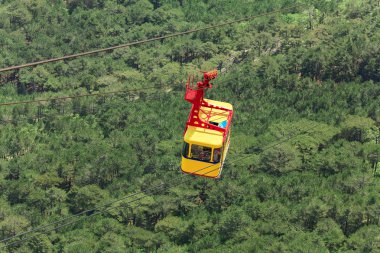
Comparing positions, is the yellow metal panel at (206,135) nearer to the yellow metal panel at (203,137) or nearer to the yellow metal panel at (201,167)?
the yellow metal panel at (203,137)

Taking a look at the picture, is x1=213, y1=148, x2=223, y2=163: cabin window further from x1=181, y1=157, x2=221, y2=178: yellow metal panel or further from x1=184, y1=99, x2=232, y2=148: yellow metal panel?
x1=184, y1=99, x2=232, y2=148: yellow metal panel

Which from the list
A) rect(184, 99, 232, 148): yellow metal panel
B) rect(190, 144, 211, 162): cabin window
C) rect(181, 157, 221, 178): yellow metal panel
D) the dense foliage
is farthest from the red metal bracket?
the dense foliage

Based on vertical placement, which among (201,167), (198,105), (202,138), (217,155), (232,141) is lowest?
(232,141)

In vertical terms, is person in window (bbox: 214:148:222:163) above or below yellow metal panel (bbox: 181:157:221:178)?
above

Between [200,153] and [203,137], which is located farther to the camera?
[200,153]

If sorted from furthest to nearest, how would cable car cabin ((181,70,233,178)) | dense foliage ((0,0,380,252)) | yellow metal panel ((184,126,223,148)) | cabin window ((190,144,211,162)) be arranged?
dense foliage ((0,0,380,252))
cabin window ((190,144,211,162))
cable car cabin ((181,70,233,178))
yellow metal panel ((184,126,223,148))

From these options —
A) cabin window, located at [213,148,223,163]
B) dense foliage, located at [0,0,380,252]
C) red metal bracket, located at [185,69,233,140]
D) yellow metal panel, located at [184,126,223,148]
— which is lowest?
dense foliage, located at [0,0,380,252]

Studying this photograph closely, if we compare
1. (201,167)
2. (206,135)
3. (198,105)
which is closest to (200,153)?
(201,167)

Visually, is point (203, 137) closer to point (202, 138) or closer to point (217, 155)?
point (202, 138)
